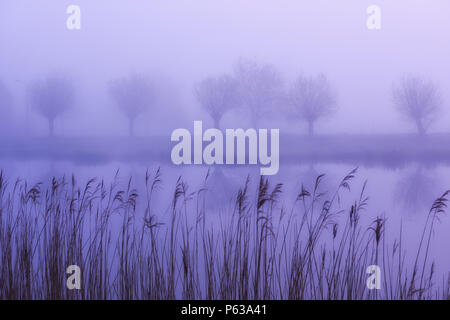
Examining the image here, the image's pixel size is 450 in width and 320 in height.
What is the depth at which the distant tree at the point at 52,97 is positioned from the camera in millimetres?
3322

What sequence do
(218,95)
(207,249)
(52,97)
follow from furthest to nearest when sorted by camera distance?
(52,97) → (218,95) → (207,249)

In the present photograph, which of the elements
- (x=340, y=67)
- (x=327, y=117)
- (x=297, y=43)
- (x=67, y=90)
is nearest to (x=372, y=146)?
(x=327, y=117)

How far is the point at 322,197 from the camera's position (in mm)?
3154

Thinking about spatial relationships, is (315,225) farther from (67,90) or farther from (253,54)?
(67,90)

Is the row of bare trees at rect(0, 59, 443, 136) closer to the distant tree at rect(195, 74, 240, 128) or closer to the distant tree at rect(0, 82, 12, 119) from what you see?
the distant tree at rect(195, 74, 240, 128)

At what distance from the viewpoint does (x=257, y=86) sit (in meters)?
3.25

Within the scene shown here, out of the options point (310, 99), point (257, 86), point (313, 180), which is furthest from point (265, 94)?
point (313, 180)

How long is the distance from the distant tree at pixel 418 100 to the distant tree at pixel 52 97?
7.34 ft

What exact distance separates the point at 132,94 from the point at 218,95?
59cm

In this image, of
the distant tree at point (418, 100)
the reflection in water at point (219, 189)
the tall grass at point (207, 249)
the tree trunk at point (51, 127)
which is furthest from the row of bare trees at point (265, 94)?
the tall grass at point (207, 249)

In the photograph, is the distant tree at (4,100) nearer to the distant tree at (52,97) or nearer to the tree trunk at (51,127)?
→ the distant tree at (52,97)

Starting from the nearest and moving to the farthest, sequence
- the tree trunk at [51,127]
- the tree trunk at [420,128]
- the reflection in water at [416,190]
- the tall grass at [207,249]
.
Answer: the tall grass at [207,249] < the reflection in water at [416,190] < the tree trunk at [420,128] < the tree trunk at [51,127]

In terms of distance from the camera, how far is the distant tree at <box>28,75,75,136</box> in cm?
332

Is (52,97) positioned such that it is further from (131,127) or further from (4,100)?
(131,127)
